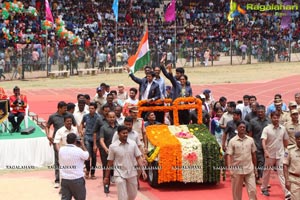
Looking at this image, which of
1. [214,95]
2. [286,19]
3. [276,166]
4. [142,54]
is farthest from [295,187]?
[286,19]

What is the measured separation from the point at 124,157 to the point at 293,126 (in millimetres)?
3824

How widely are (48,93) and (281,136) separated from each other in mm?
19549

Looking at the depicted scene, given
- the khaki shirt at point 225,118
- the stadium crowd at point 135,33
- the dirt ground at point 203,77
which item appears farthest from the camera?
the stadium crowd at point 135,33

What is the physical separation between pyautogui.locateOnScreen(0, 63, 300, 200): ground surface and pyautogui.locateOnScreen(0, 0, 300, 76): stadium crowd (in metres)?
1.75

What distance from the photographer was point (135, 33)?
46.9 meters

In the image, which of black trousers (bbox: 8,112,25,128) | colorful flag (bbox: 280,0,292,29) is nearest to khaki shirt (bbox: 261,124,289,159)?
black trousers (bbox: 8,112,25,128)

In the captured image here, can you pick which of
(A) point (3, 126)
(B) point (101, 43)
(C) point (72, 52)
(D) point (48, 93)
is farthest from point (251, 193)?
(B) point (101, 43)

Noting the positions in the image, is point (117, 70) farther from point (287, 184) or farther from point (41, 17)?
point (287, 184)

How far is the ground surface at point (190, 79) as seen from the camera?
516 inches

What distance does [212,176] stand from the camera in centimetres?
1327

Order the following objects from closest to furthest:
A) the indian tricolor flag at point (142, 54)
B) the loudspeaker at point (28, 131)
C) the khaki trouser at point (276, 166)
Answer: the khaki trouser at point (276, 166) → the loudspeaker at point (28, 131) → the indian tricolor flag at point (142, 54)

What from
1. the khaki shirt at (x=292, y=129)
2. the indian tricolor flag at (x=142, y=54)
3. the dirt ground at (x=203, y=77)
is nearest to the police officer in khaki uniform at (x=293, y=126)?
the khaki shirt at (x=292, y=129)

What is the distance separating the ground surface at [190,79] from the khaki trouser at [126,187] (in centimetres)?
226

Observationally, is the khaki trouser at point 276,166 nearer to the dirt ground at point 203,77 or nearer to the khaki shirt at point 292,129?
the khaki shirt at point 292,129
